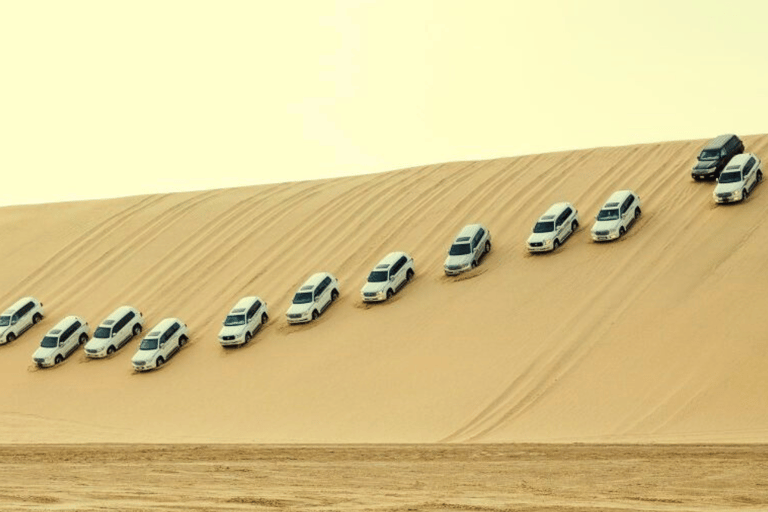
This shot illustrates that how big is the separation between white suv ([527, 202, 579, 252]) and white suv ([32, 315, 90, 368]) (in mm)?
17164

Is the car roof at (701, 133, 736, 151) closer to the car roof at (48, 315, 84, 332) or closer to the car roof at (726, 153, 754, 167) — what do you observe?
the car roof at (726, 153, 754, 167)

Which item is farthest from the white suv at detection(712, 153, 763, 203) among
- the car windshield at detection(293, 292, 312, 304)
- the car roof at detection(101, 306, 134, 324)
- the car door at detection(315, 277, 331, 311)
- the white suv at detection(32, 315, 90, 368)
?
the white suv at detection(32, 315, 90, 368)

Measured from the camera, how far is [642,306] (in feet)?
128

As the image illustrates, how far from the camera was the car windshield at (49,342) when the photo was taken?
4547 centimetres

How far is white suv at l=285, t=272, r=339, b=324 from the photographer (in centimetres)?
4403

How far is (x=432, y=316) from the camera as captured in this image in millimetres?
42156

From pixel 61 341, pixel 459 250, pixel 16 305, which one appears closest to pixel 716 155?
pixel 459 250

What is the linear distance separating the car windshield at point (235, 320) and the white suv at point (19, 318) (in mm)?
10044

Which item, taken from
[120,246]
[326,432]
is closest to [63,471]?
[326,432]

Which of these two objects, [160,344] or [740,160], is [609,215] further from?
[160,344]

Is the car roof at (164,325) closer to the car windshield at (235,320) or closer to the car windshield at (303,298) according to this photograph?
the car windshield at (235,320)

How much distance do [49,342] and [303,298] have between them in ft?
31.5

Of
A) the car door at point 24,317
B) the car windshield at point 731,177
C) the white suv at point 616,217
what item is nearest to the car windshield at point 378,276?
the white suv at point 616,217

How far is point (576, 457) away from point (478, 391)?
43.4ft
